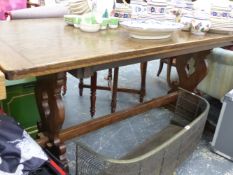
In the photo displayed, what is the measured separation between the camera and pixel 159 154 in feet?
4.19

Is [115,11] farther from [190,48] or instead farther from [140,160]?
[140,160]

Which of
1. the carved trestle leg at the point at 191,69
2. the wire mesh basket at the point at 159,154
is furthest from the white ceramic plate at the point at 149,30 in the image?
the carved trestle leg at the point at 191,69

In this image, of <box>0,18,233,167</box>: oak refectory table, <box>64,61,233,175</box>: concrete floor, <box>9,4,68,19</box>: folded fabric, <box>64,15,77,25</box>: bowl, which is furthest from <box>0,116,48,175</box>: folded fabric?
<box>9,4,68,19</box>: folded fabric

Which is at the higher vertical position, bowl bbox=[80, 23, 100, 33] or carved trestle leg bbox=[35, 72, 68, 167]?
bowl bbox=[80, 23, 100, 33]

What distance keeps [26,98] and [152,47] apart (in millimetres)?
940

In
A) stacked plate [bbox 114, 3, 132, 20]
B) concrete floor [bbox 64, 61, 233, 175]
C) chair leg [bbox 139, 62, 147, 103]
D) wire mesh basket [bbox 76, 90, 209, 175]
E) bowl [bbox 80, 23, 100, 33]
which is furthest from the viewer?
chair leg [bbox 139, 62, 147, 103]

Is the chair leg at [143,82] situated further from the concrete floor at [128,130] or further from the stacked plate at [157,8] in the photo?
the stacked plate at [157,8]

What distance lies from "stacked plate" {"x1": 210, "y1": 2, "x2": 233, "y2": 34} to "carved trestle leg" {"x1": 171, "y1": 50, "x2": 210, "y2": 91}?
38 cm

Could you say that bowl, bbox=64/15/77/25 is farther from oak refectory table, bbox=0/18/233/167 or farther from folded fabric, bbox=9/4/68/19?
folded fabric, bbox=9/4/68/19

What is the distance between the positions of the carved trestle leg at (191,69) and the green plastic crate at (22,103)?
4.21 ft

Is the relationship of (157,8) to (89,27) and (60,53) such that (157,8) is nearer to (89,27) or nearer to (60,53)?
(89,27)

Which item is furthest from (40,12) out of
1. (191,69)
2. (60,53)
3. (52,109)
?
(191,69)

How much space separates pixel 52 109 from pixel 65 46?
15.1 inches

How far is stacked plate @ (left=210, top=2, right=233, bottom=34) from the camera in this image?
5.06 ft
